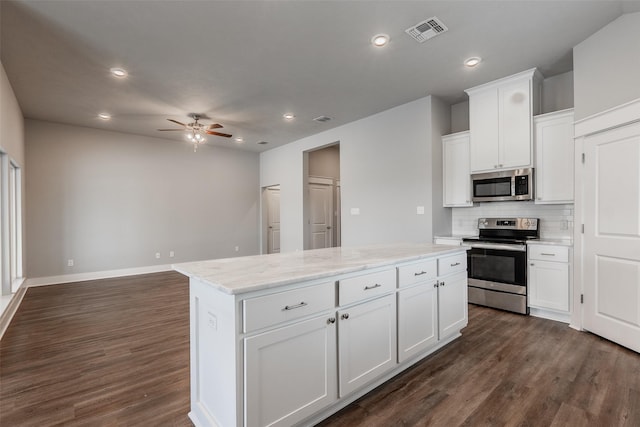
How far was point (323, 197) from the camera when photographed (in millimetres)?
8055

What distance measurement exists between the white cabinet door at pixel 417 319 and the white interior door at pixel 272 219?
637cm

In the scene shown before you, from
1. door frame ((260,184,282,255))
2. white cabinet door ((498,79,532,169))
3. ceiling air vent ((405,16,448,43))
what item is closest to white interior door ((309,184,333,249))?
door frame ((260,184,282,255))

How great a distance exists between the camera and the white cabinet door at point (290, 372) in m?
1.46

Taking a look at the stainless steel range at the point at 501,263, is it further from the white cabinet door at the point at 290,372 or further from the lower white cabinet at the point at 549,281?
the white cabinet door at the point at 290,372

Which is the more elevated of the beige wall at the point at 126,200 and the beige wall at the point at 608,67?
the beige wall at the point at 608,67

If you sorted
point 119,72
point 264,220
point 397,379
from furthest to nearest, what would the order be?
1. point 264,220
2. point 119,72
3. point 397,379

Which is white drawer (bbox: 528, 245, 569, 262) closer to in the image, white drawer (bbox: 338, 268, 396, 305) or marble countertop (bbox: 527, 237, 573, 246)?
marble countertop (bbox: 527, 237, 573, 246)

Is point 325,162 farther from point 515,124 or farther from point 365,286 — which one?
point 365,286

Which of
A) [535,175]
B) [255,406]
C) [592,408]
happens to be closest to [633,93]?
[535,175]

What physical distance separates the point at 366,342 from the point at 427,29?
2808 mm

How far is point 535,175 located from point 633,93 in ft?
4.01

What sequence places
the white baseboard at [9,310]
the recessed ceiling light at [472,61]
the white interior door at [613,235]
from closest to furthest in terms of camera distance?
1. the white interior door at [613,235]
2. the white baseboard at [9,310]
3. the recessed ceiling light at [472,61]

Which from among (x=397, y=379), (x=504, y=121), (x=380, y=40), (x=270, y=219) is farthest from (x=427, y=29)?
(x=270, y=219)

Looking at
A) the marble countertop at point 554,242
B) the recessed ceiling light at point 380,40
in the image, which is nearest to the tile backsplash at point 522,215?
the marble countertop at point 554,242
